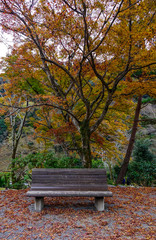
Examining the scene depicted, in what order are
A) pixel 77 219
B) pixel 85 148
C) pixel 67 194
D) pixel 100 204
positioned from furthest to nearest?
pixel 85 148 → pixel 100 204 → pixel 67 194 → pixel 77 219

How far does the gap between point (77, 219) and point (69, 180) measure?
0.88 m

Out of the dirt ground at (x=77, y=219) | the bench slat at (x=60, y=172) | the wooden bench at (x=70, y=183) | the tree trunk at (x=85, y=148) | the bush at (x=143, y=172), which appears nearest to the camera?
the dirt ground at (x=77, y=219)

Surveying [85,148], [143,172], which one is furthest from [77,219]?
[143,172]

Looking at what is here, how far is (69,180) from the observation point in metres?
4.15

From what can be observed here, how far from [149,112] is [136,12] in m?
17.7

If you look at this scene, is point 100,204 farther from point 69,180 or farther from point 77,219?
point 69,180

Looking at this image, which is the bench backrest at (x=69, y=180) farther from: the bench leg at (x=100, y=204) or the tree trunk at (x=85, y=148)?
the tree trunk at (x=85, y=148)

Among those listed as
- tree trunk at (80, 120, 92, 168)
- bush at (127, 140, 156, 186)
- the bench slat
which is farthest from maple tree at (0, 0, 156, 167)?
bush at (127, 140, 156, 186)

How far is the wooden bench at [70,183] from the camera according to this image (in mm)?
3918

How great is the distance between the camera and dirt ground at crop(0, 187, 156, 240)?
2836 mm

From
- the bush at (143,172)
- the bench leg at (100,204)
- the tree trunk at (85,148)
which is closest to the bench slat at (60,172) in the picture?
the bench leg at (100,204)

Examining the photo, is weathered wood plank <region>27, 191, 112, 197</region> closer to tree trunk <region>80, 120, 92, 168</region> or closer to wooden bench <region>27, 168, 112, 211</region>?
wooden bench <region>27, 168, 112, 211</region>

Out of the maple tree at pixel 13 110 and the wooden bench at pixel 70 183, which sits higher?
the maple tree at pixel 13 110

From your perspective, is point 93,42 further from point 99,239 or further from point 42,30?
point 99,239
